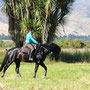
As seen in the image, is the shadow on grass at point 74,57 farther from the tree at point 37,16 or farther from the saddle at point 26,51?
the saddle at point 26,51

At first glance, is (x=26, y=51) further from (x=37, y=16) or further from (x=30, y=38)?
(x=37, y=16)

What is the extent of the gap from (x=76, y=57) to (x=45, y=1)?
750 cm

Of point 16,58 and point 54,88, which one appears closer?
point 54,88

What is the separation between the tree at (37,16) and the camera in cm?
2787

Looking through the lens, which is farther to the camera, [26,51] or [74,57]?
[74,57]

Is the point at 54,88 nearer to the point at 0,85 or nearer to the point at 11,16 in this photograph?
the point at 0,85

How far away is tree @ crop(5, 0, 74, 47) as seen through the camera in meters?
27.9

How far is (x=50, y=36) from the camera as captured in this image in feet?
98.2

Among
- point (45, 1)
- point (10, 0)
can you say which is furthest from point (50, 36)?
point (10, 0)

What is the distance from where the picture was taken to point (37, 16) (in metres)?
28.2

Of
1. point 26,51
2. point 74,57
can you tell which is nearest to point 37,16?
point 74,57

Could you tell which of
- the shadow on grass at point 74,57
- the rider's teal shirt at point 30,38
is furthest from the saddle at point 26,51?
the shadow on grass at point 74,57

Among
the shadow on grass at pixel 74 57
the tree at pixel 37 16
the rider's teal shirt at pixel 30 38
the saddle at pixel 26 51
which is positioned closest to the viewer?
the rider's teal shirt at pixel 30 38

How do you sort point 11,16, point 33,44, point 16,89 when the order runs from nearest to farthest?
point 16,89, point 33,44, point 11,16
